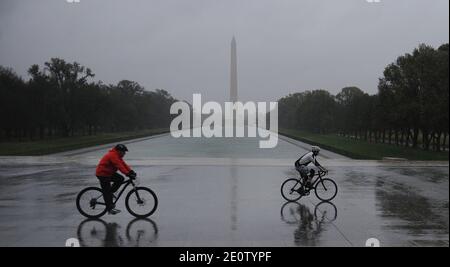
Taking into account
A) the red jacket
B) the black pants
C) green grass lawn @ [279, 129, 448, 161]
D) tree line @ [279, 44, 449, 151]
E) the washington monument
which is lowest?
green grass lawn @ [279, 129, 448, 161]

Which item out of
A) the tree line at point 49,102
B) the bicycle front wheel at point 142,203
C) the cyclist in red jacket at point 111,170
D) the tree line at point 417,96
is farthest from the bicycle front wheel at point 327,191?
the tree line at point 49,102

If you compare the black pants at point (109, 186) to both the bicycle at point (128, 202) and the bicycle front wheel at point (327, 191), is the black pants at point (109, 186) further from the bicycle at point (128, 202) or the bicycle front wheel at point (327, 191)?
the bicycle front wheel at point (327, 191)

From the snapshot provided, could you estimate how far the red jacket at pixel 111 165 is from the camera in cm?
973

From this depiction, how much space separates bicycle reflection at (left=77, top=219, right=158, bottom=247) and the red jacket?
1.01 metres

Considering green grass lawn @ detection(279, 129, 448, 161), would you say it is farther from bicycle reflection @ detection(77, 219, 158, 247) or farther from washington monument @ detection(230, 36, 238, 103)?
washington monument @ detection(230, 36, 238, 103)

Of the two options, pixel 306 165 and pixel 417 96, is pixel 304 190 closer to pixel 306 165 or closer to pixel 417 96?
pixel 306 165

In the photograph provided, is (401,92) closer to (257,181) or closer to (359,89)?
(257,181)

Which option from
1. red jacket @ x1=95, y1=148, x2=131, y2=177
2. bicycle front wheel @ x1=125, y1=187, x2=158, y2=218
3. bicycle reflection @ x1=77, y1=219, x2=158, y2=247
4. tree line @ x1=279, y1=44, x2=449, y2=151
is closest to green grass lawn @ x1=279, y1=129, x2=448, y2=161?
tree line @ x1=279, y1=44, x2=449, y2=151

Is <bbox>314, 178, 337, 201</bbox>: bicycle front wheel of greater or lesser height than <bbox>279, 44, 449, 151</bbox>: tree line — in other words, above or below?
below

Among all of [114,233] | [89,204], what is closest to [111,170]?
[89,204]

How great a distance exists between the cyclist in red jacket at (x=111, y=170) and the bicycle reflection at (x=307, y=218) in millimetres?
3461

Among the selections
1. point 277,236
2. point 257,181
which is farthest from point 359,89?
point 277,236

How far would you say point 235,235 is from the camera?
8.47 m

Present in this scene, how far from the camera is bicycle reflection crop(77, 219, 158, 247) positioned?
8.00 metres
